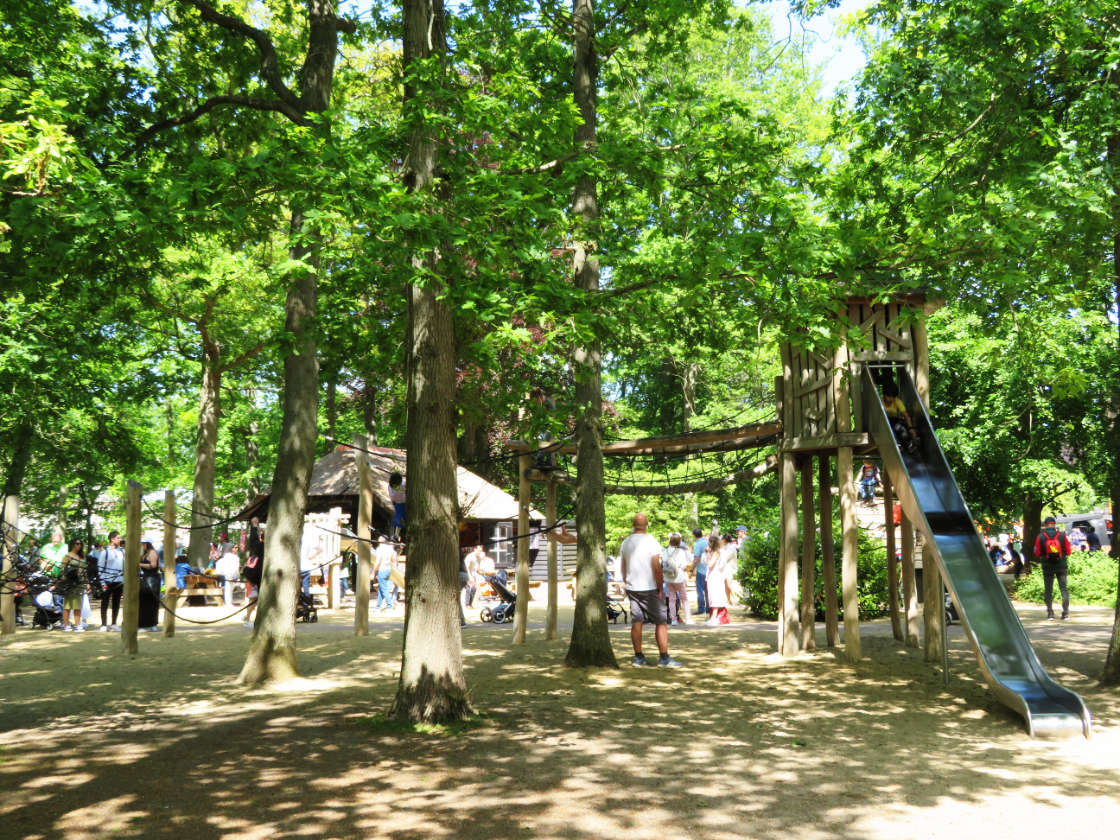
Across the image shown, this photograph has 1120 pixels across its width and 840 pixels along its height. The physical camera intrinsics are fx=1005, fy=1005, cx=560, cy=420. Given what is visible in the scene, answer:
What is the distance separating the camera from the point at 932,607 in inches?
505

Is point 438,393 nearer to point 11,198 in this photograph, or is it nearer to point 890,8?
point 11,198

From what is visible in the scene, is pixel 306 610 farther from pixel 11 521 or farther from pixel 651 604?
pixel 651 604

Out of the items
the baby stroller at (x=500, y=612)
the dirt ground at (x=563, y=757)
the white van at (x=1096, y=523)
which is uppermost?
the white van at (x=1096, y=523)

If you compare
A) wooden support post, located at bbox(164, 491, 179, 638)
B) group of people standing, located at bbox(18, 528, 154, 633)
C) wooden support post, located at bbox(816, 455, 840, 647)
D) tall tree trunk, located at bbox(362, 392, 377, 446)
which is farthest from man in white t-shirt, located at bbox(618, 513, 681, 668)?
tall tree trunk, located at bbox(362, 392, 377, 446)

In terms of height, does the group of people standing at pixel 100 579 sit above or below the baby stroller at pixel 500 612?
above

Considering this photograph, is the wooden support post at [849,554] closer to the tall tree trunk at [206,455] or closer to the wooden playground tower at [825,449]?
the wooden playground tower at [825,449]

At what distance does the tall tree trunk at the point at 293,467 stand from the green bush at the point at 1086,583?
18.0 m

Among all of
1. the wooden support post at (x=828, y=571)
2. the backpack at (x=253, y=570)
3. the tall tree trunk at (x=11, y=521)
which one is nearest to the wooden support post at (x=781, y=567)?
the wooden support post at (x=828, y=571)

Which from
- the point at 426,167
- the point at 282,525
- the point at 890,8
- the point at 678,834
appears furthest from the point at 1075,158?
the point at 282,525

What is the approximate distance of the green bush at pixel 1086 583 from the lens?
22.5 metres

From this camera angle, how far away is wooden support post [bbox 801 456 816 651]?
14.4 meters

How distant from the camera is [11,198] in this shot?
328 inches

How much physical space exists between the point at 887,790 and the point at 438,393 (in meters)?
4.92

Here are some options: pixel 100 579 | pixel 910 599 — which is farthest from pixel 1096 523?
pixel 100 579
